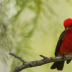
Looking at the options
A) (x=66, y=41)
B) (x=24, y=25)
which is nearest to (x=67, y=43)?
(x=66, y=41)

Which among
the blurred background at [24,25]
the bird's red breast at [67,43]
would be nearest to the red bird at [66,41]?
the bird's red breast at [67,43]

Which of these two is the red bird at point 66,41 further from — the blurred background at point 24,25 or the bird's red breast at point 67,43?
the blurred background at point 24,25

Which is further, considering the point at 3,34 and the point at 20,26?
the point at 20,26

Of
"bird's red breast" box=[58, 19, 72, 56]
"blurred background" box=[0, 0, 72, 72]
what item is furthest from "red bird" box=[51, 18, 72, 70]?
"blurred background" box=[0, 0, 72, 72]

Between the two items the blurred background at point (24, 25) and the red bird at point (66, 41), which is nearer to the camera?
the red bird at point (66, 41)

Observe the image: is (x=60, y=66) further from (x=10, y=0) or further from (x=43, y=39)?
(x=10, y=0)

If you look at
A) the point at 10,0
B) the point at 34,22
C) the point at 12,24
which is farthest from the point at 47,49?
the point at 10,0

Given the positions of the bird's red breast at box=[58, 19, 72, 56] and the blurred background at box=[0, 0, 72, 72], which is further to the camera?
the blurred background at box=[0, 0, 72, 72]

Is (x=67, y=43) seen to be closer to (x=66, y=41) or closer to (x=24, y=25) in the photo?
(x=66, y=41)

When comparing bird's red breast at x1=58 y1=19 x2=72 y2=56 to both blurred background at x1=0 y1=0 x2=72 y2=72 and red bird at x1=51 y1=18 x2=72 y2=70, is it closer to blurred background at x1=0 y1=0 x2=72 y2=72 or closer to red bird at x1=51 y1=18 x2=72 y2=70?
red bird at x1=51 y1=18 x2=72 y2=70

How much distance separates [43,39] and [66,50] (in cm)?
72

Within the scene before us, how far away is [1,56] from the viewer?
1912 millimetres

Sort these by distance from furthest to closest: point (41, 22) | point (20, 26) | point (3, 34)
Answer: point (41, 22), point (20, 26), point (3, 34)

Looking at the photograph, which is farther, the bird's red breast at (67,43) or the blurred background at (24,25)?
the blurred background at (24,25)
